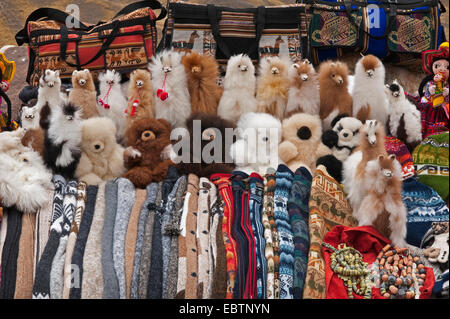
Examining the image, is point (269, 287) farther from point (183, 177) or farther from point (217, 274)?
point (183, 177)

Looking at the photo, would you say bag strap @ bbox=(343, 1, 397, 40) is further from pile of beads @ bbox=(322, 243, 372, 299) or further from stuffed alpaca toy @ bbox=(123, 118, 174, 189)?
pile of beads @ bbox=(322, 243, 372, 299)

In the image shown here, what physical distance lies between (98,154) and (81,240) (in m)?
0.52

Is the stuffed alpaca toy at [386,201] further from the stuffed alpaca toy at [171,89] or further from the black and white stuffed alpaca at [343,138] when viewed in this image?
the stuffed alpaca toy at [171,89]

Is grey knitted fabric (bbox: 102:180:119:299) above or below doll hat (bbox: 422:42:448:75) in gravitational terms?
below

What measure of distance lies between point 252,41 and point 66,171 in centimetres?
140

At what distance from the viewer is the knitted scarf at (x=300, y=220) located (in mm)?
1774

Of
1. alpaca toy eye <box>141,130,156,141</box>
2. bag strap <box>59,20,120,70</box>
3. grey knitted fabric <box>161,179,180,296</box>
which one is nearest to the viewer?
grey knitted fabric <box>161,179,180,296</box>

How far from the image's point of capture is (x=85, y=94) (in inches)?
101

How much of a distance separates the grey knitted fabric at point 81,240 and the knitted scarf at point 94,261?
0.01 m

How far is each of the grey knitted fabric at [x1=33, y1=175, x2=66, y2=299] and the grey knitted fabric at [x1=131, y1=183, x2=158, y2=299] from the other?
0.96 ft

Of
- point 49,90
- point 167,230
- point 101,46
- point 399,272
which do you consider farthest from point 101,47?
point 399,272

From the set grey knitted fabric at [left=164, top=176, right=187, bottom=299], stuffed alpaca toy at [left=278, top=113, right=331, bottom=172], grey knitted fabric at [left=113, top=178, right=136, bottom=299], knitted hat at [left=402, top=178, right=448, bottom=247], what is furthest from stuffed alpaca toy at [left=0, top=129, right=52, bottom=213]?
knitted hat at [left=402, top=178, right=448, bottom=247]

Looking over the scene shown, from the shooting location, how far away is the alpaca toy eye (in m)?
2.34
